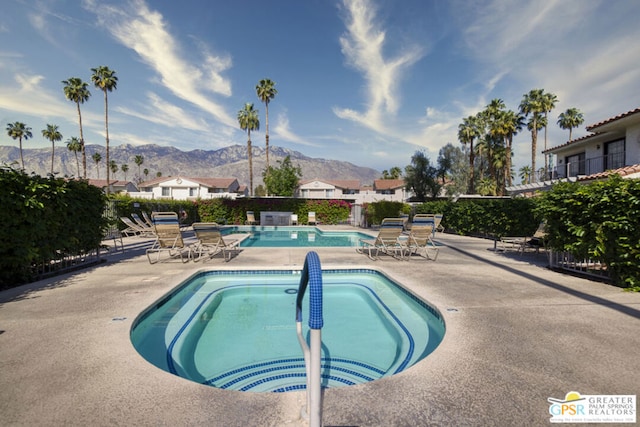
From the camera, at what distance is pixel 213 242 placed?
27.8 ft

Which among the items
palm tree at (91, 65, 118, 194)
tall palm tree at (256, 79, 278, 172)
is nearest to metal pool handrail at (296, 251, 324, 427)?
tall palm tree at (256, 79, 278, 172)

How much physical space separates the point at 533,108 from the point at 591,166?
64.2ft

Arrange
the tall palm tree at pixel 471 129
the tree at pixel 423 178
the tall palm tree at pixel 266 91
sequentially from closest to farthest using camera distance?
the tree at pixel 423 178
the tall palm tree at pixel 471 129
the tall palm tree at pixel 266 91

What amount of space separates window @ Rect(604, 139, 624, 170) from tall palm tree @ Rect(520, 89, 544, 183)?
18044 mm

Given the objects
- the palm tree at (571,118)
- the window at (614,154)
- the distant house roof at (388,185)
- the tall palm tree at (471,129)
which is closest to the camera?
the window at (614,154)

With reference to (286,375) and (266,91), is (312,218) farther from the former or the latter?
(266,91)

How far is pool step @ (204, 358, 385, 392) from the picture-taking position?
10.2 feet

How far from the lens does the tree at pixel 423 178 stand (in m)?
37.0

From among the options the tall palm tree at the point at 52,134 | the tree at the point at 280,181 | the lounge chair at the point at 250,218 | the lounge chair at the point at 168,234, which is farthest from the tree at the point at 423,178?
the tall palm tree at the point at 52,134

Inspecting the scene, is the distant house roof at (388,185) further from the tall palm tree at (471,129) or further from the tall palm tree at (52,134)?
the tall palm tree at (52,134)

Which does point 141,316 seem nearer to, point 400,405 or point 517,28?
point 400,405
